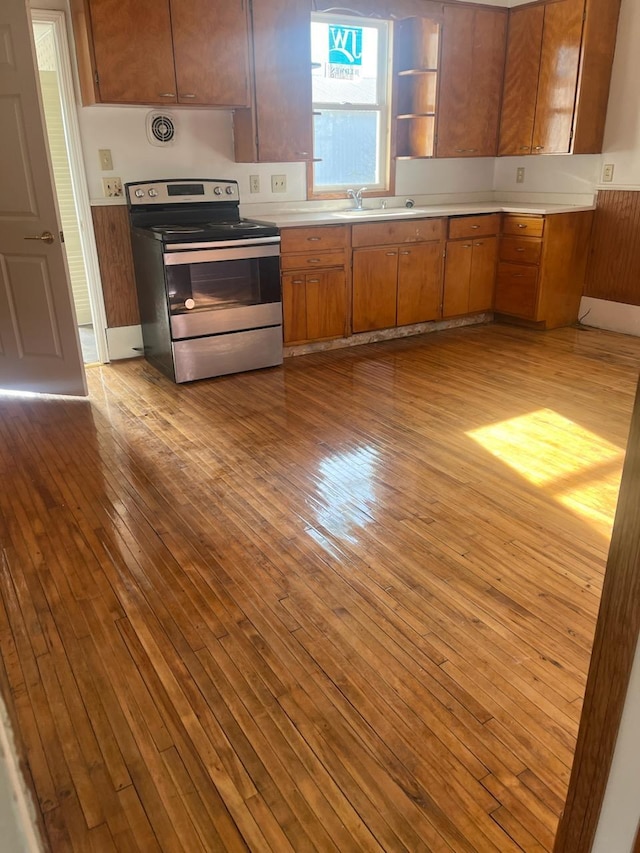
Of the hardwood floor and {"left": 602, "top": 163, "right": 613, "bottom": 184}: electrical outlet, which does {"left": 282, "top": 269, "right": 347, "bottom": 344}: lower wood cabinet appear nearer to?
the hardwood floor

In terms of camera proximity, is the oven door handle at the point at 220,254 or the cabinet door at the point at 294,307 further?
the cabinet door at the point at 294,307

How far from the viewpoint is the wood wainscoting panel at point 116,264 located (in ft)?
13.6

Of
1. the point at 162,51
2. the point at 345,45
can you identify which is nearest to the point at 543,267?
the point at 345,45

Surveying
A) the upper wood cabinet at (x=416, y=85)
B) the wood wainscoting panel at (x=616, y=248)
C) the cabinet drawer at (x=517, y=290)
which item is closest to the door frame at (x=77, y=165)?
the upper wood cabinet at (x=416, y=85)

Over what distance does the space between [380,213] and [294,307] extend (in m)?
1.00

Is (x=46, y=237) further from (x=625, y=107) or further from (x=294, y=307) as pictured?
(x=625, y=107)

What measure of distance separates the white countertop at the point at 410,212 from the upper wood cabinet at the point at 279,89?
1.32ft

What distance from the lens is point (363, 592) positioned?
207cm

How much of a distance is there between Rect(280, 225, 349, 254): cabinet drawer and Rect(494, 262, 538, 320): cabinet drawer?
1.51m

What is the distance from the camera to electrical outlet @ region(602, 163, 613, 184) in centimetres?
484

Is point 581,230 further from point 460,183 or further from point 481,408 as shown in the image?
point 481,408

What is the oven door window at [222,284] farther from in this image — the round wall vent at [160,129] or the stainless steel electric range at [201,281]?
the round wall vent at [160,129]

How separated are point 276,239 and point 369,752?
126 inches

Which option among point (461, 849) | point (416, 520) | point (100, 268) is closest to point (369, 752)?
point (461, 849)
